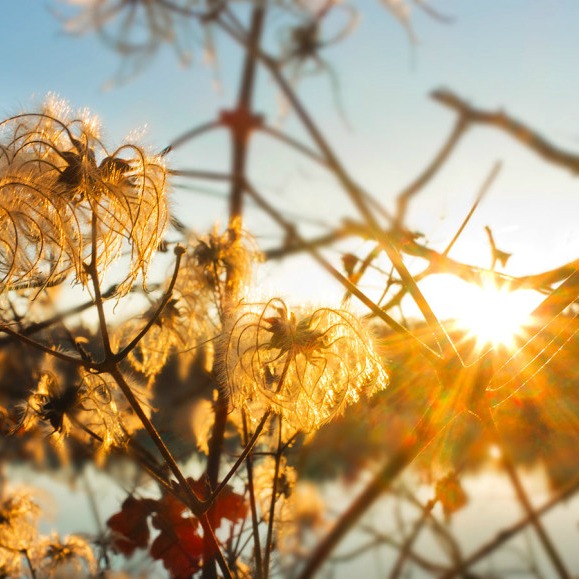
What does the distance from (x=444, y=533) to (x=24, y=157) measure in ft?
3.92

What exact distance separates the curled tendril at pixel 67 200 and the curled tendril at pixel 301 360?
8.3 inches

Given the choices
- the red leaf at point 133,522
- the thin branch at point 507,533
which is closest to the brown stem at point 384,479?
the thin branch at point 507,533

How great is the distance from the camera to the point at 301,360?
1085 millimetres

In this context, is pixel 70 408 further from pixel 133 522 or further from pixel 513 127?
pixel 513 127

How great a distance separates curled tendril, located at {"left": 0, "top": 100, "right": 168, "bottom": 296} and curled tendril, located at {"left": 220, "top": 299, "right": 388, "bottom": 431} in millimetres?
210

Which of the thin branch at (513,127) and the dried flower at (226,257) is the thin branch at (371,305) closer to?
the thin branch at (513,127)

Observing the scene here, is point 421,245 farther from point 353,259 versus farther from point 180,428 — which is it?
point 180,428

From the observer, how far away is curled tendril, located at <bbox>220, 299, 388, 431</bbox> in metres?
1.05

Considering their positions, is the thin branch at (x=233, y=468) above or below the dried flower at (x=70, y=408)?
below

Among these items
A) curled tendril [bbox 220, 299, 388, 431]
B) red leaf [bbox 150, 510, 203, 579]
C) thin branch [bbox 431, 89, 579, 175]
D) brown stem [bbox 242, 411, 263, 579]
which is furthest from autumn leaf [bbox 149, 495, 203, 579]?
thin branch [bbox 431, 89, 579, 175]

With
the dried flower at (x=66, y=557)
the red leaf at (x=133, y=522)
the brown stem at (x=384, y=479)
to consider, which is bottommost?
the brown stem at (x=384, y=479)

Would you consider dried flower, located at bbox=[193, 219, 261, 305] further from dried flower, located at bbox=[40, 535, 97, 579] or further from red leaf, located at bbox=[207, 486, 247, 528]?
dried flower, located at bbox=[40, 535, 97, 579]

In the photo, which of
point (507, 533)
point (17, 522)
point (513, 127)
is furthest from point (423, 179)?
point (17, 522)

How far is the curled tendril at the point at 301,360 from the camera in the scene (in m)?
1.05
